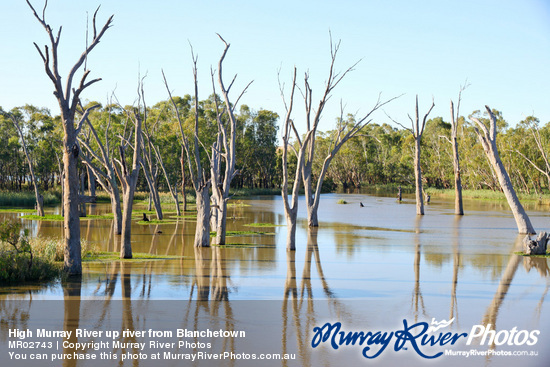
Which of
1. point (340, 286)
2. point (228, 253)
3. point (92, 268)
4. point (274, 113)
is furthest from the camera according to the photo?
point (274, 113)

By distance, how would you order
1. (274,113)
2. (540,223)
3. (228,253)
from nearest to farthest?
(228,253) < (540,223) < (274,113)

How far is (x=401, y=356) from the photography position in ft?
28.0

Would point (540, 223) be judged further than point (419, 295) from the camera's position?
Yes

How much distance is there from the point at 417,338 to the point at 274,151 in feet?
239

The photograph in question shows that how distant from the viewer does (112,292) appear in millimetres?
11883

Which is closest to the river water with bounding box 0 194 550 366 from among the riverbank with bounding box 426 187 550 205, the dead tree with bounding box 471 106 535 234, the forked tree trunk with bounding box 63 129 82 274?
the forked tree trunk with bounding box 63 129 82 274

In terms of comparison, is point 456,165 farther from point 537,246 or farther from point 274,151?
point 274,151

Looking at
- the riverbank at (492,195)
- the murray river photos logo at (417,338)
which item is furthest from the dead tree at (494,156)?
the riverbank at (492,195)

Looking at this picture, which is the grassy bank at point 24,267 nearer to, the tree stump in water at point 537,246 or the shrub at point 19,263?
the shrub at point 19,263

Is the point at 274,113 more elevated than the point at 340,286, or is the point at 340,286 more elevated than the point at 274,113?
the point at 274,113

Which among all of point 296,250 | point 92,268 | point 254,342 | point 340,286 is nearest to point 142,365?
point 254,342

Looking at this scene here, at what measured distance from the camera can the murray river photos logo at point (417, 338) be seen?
28.9 ft

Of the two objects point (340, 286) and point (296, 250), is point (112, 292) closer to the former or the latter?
point (340, 286)

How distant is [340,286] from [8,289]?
7132mm
